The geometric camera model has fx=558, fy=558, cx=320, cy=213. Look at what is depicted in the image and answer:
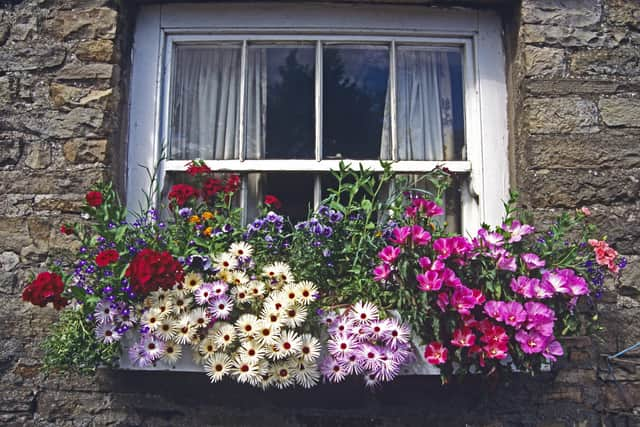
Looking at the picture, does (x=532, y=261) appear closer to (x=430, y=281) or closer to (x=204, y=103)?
(x=430, y=281)

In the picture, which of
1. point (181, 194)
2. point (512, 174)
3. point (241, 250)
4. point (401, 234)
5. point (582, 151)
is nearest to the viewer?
point (401, 234)

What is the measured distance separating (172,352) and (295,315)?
464 millimetres

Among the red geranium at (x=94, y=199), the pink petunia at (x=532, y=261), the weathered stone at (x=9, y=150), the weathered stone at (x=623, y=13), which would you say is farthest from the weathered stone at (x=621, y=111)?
the weathered stone at (x=9, y=150)

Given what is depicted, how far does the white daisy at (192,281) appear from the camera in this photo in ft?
6.69

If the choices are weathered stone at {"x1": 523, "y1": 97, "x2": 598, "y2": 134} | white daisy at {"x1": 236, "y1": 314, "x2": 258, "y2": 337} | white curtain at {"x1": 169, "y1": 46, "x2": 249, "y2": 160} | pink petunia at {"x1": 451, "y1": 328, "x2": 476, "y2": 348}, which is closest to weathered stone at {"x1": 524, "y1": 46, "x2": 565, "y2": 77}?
weathered stone at {"x1": 523, "y1": 97, "x2": 598, "y2": 134}

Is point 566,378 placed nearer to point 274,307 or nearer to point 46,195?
point 274,307

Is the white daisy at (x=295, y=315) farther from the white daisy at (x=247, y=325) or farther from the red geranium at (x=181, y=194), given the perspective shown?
the red geranium at (x=181, y=194)

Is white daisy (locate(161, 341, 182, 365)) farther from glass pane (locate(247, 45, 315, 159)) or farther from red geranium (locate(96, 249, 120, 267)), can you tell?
glass pane (locate(247, 45, 315, 159))

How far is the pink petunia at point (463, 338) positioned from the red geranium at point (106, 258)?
1.20 metres

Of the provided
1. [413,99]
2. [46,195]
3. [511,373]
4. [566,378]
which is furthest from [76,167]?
[566,378]

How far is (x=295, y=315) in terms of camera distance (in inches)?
77.2

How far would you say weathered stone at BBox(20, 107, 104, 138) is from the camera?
237cm

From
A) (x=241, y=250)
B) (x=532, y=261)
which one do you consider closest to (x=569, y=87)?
(x=532, y=261)

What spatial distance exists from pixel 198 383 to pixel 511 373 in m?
1.23
